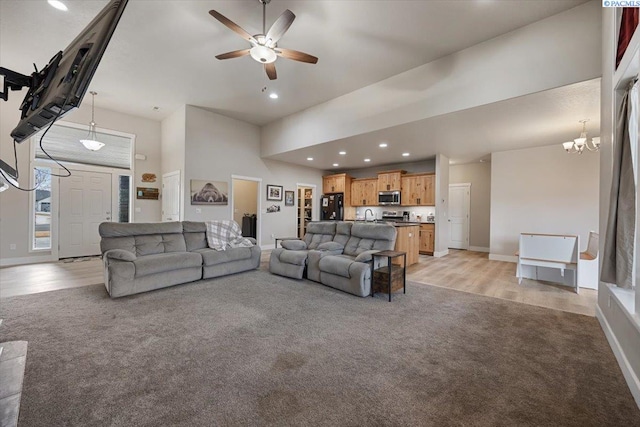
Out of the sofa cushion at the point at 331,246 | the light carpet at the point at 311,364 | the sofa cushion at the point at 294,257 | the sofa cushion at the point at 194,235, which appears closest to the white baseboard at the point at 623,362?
the light carpet at the point at 311,364

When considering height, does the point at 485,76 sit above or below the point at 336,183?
above

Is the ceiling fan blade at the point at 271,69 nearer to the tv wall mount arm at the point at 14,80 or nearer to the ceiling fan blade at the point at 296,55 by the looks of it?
the ceiling fan blade at the point at 296,55

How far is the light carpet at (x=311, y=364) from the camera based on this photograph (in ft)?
4.97

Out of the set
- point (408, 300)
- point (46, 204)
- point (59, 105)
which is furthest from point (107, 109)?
point (408, 300)

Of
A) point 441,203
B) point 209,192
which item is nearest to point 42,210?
point 209,192

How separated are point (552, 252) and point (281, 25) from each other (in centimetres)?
494

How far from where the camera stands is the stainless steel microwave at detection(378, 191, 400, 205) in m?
7.88

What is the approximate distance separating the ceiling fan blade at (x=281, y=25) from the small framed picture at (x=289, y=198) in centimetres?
570

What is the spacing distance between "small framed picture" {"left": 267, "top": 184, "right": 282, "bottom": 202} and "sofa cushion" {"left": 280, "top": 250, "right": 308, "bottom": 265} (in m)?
3.73

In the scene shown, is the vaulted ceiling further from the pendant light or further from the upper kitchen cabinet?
the upper kitchen cabinet

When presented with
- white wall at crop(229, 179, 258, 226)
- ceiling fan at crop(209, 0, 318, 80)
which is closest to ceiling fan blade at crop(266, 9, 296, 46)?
ceiling fan at crop(209, 0, 318, 80)

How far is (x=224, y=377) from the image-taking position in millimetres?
1821

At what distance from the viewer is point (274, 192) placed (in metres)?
8.02

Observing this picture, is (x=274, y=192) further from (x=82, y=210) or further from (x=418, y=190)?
(x=82, y=210)
